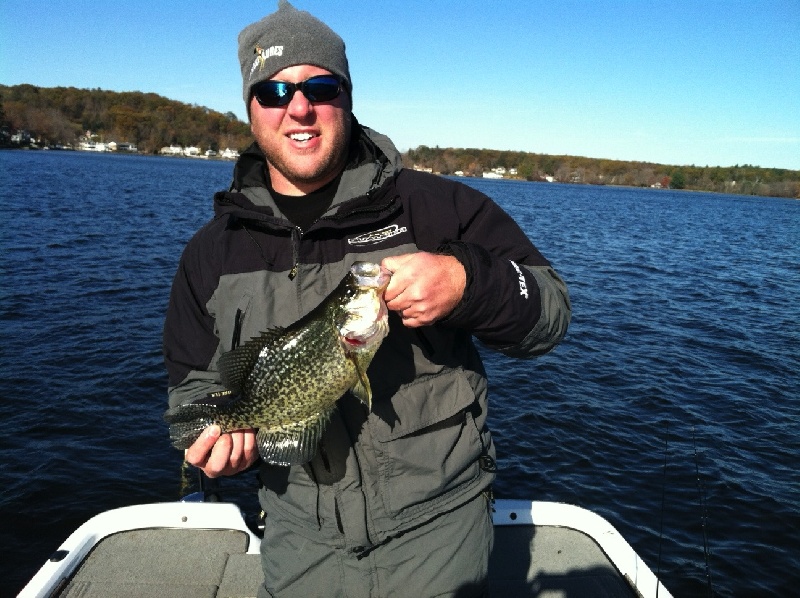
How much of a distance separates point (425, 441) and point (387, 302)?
736 mm

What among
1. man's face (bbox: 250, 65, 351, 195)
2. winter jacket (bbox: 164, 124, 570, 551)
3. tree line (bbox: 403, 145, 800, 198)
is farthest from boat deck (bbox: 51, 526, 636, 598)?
tree line (bbox: 403, 145, 800, 198)

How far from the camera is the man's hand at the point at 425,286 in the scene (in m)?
2.44

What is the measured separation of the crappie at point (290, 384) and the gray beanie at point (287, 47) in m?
1.36

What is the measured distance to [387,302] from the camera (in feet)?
8.39

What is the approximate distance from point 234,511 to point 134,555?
853 mm

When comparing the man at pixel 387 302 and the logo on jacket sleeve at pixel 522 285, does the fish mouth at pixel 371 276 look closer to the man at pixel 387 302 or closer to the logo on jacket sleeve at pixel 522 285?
the man at pixel 387 302

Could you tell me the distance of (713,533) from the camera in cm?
871

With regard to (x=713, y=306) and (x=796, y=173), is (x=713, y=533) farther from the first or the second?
(x=796, y=173)

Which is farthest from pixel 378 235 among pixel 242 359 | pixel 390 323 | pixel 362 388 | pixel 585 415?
pixel 585 415

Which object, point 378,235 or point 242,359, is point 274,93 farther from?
point 242,359

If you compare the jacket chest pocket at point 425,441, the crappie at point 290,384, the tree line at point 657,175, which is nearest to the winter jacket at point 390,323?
the jacket chest pocket at point 425,441

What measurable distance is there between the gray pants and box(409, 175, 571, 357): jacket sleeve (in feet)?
3.06

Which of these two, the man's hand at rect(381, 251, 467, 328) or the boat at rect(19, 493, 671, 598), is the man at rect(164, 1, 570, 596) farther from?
the boat at rect(19, 493, 671, 598)

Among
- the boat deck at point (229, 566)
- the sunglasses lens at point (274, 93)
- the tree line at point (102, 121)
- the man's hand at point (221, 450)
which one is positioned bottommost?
the boat deck at point (229, 566)
